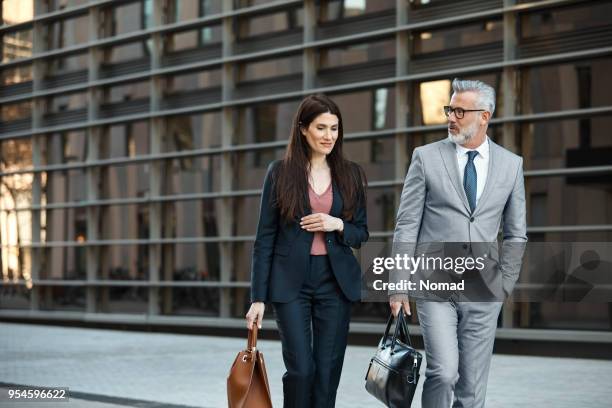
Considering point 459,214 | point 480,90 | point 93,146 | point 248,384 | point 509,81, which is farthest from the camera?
point 93,146

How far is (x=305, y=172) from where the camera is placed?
550 centimetres

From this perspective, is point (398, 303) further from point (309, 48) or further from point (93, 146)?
point (93, 146)

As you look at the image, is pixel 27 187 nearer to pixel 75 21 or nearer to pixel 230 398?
pixel 75 21

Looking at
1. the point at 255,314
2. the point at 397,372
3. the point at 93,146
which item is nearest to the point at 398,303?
the point at 397,372

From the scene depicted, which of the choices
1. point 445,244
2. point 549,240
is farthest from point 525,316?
point 445,244

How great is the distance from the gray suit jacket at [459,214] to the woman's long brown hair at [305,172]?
265 millimetres

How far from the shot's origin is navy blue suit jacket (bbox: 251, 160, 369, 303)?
17.7 feet

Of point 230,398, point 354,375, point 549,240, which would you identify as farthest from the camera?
point 549,240

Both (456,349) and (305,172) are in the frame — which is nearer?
(456,349)

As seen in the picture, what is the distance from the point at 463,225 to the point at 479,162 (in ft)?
1.17

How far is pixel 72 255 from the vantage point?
19.9 meters

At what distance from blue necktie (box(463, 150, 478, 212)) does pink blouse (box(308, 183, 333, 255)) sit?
0.67 meters

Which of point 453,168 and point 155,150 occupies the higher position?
point 155,150

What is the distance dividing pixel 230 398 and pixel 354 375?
627cm
